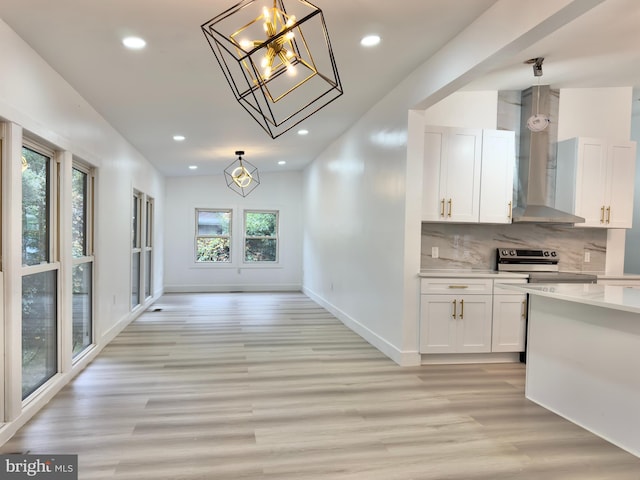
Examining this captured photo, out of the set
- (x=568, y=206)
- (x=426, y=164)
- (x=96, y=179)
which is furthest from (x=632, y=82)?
(x=96, y=179)

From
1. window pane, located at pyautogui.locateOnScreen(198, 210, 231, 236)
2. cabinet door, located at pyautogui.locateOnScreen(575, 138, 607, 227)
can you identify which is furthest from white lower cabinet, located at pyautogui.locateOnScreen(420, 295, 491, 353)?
window pane, located at pyautogui.locateOnScreen(198, 210, 231, 236)

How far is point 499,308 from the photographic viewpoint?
416 centimetres

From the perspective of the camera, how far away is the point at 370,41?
10.0 ft

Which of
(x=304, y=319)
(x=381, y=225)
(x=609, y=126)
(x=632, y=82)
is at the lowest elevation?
(x=304, y=319)

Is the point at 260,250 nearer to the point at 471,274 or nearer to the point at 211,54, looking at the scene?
the point at 471,274

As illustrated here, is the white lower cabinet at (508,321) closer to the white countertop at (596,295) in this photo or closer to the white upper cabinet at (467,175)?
the white upper cabinet at (467,175)

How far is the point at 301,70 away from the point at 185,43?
96 cm

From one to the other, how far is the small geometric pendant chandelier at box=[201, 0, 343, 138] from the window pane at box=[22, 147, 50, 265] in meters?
1.52

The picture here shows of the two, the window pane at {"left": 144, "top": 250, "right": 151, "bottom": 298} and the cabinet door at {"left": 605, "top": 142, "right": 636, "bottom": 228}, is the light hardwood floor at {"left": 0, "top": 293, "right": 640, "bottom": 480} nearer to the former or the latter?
the cabinet door at {"left": 605, "top": 142, "right": 636, "bottom": 228}

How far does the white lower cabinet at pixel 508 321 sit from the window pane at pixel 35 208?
3.89 metres

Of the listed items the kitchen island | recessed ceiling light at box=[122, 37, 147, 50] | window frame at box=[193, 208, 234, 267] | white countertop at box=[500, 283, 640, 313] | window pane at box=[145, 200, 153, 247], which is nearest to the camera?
white countertop at box=[500, 283, 640, 313]

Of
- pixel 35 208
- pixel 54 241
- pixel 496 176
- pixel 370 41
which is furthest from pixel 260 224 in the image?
pixel 370 41

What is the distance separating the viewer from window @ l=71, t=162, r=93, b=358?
13.1 feet

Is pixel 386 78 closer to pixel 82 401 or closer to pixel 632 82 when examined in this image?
pixel 632 82
